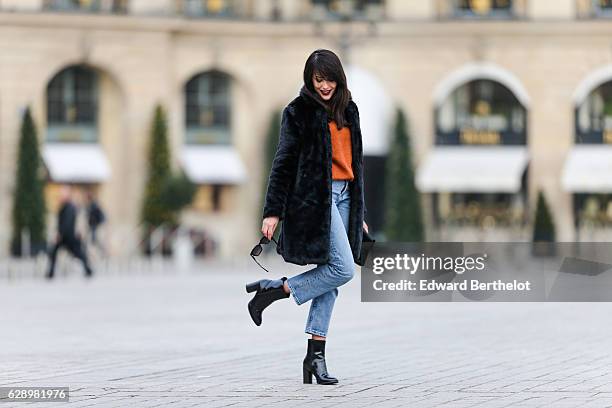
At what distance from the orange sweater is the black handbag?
0.47m

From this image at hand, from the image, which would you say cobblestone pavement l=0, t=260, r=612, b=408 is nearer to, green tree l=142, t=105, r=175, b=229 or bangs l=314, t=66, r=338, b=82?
bangs l=314, t=66, r=338, b=82

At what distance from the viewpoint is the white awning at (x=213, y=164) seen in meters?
50.2

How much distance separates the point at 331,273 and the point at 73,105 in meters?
39.2

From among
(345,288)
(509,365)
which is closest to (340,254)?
(509,365)

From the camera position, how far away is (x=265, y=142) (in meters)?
50.8

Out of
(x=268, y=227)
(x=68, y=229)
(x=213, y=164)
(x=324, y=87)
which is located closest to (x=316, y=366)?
(x=268, y=227)

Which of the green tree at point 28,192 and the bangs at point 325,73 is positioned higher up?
the bangs at point 325,73

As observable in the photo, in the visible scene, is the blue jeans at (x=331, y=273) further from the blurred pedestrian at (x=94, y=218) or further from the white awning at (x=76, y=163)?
the white awning at (x=76, y=163)

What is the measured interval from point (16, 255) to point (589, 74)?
55.0ft

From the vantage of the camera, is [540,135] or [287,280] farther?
[540,135]

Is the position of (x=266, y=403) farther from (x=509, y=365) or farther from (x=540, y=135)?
(x=540, y=135)

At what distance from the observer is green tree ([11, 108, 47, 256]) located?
4612cm

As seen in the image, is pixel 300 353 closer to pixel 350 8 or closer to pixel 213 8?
pixel 213 8

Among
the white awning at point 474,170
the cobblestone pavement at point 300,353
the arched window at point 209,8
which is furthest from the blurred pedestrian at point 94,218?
the cobblestone pavement at point 300,353
